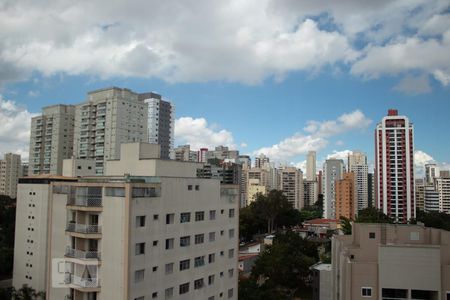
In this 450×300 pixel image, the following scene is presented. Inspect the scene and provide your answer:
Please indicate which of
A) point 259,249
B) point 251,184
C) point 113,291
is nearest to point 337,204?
point 251,184

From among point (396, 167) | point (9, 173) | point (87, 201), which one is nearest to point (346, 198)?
point (396, 167)

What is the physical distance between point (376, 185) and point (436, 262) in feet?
140

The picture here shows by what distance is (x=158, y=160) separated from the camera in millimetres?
15406

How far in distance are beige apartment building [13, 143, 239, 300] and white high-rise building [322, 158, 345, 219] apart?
193ft

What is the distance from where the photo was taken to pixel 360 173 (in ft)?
272

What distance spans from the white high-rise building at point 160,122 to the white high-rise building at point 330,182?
31957 millimetres

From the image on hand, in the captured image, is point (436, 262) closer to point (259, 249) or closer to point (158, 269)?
point (158, 269)

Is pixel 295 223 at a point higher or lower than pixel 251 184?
lower

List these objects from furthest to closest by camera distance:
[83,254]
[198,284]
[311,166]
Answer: [311,166] → [198,284] → [83,254]

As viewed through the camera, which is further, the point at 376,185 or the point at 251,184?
the point at 251,184

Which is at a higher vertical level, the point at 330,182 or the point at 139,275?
the point at 330,182

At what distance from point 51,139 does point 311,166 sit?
82.4m

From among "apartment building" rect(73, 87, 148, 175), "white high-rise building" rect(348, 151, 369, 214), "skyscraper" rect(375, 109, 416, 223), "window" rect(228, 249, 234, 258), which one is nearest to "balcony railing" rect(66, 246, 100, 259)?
"window" rect(228, 249, 234, 258)

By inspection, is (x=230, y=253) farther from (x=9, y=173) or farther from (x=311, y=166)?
(x=311, y=166)
